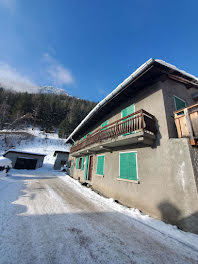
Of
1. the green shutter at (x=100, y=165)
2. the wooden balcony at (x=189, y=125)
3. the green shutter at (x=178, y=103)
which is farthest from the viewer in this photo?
the green shutter at (x=100, y=165)

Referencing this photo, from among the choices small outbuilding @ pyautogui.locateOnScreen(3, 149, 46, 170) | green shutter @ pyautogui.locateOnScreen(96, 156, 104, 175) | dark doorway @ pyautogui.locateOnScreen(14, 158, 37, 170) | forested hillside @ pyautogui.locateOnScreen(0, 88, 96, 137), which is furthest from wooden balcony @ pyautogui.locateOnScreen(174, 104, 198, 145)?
forested hillside @ pyautogui.locateOnScreen(0, 88, 96, 137)

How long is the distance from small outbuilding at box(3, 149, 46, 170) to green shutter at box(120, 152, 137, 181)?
76.2 ft

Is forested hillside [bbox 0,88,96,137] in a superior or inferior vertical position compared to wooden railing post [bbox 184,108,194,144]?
superior

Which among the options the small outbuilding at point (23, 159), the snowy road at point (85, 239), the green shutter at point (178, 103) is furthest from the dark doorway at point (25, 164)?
the green shutter at point (178, 103)

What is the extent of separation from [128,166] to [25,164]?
24.3m

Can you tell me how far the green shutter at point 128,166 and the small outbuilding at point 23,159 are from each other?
23230 millimetres

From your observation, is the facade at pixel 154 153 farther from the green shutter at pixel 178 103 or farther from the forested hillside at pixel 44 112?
the forested hillside at pixel 44 112

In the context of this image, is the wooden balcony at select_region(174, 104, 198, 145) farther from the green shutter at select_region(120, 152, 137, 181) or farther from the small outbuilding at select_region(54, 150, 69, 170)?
the small outbuilding at select_region(54, 150, 69, 170)

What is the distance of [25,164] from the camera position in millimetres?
22453

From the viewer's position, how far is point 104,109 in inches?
376

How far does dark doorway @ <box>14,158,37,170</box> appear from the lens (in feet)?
71.1

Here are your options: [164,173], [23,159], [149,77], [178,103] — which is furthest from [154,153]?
[23,159]

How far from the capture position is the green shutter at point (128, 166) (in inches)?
234

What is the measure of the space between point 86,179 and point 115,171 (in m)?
5.38
